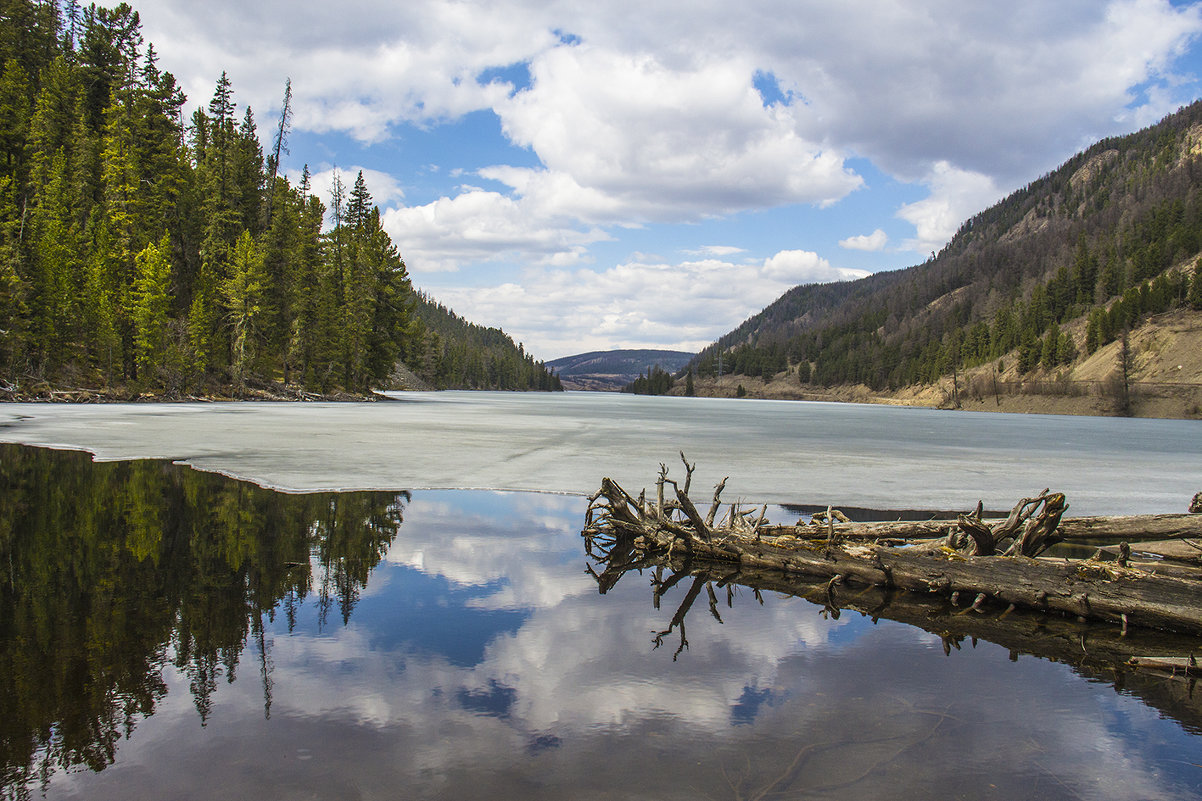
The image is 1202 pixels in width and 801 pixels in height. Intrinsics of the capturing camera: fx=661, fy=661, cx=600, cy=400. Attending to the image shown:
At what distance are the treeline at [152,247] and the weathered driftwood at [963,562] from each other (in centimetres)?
5589

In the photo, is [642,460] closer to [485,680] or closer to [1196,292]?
[485,680]

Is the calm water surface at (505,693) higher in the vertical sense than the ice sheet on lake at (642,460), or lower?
lower

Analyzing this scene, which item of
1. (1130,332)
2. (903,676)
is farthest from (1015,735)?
(1130,332)

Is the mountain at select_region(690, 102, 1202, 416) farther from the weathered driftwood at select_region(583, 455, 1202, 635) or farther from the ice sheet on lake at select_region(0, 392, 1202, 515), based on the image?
the weathered driftwood at select_region(583, 455, 1202, 635)

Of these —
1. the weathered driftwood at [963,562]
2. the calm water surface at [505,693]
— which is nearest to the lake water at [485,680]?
the calm water surface at [505,693]

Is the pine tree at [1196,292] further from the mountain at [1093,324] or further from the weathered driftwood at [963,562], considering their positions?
the weathered driftwood at [963,562]

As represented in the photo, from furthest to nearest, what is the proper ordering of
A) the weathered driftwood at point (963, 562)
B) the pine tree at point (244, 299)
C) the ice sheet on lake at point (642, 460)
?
the pine tree at point (244, 299), the ice sheet on lake at point (642, 460), the weathered driftwood at point (963, 562)

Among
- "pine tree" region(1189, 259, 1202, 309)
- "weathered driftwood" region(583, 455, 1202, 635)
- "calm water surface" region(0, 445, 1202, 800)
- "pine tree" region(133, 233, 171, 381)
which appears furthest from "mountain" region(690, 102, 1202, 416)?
"pine tree" region(133, 233, 171, 381)

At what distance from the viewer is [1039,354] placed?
5108 inches

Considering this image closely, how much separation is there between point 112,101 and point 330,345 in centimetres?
3076

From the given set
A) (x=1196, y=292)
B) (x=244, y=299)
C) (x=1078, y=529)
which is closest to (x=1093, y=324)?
(x=1196, y=292)

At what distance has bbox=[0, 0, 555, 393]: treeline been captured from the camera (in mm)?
51938

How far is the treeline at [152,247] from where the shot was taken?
51.9 m

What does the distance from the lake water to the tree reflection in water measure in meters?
0.03
